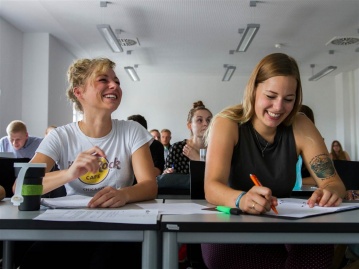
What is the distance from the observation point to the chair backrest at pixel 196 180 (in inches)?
66.4

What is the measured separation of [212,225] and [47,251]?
0.70 metres

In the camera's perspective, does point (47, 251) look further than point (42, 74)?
No

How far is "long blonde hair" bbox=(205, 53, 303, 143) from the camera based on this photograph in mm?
1502

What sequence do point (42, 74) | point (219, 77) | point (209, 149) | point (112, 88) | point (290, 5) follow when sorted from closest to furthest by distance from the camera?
point (209, 149) → point (112, 88) → point (290, 5) → point (42, 74) → point (219, 77)

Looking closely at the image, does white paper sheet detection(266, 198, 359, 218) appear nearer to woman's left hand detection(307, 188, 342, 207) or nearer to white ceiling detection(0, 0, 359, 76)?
woman's left hand detection(307, 188, 342, 207)

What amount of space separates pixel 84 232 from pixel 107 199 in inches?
12.0

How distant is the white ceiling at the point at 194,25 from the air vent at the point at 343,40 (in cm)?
11

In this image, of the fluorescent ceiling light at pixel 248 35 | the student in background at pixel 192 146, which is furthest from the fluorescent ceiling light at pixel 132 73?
the student in background at pixel 192 146

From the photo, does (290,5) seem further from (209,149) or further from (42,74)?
(209,149)

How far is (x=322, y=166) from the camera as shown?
1540mm

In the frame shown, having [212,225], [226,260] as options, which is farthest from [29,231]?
[226,260]

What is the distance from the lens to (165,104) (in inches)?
435

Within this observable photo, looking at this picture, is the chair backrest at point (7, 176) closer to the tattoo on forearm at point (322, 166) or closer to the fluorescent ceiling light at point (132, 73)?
the tattoo on forearm at point (322, 166)

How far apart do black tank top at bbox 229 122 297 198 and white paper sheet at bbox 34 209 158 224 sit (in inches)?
21.0
